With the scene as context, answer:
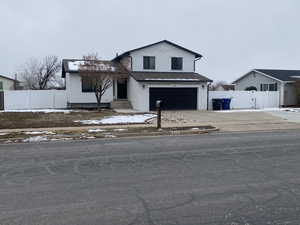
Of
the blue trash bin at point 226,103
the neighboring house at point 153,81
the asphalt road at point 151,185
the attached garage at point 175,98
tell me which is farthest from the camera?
the blue trash bin at point 226,103

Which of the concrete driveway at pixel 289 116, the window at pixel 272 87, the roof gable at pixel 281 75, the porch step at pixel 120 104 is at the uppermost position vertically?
the roof gable at pixel 281 75

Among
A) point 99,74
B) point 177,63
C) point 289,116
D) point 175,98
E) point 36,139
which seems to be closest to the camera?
point 36,139

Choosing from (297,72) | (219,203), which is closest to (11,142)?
(219,203)

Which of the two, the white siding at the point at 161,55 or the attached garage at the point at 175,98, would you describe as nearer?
the attached garage at the point at 175,98

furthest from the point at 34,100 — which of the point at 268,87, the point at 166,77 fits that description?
the point at 268,87

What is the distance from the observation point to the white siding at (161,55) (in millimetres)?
30422

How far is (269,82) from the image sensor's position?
120 feet

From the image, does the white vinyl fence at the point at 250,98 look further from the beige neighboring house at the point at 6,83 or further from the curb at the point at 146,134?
the beige neighboring house at the point at 6,83

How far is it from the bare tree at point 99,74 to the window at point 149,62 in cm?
222

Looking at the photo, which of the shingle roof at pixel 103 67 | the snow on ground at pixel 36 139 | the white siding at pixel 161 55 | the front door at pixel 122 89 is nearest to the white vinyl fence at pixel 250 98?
the white siding at pixel 161 55

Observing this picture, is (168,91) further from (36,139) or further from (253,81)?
(36,139)

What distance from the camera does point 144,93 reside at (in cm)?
2802

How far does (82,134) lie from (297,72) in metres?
34.1

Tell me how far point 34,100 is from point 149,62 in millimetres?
11227
